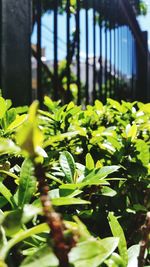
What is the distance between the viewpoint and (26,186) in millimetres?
616

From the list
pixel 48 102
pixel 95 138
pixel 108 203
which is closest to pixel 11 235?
pixel 108 203

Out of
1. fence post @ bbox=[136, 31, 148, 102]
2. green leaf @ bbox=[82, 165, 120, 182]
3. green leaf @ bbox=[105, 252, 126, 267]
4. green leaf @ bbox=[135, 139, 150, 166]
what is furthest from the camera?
fence post @ bbox=[136, 31, 148, 102]

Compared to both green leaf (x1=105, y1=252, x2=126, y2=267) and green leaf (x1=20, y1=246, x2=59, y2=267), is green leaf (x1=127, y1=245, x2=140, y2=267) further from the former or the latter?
green leaf (x1=20, y1=246, x2=59, y2=267)

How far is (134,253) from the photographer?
65cm

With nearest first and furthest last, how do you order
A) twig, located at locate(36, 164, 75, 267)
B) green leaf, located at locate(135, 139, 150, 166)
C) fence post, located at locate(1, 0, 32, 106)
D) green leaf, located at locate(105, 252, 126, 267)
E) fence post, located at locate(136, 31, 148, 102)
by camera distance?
twig, located at locate(36, 164, 75, 267), green leaf, located at locate(105, 252, 126, 267), green leaf, located at locate(135, 139, 150, 166), fence post, located at locate(1, 0, 32, 106), fence post, located at locate(136, 31, 148, 102)

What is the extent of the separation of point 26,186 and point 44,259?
0.20 meters

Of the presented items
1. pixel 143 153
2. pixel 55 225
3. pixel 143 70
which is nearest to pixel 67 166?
pixel 143 153

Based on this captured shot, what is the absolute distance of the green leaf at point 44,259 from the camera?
0.42 meters

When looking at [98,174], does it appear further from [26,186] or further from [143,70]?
[143,70]

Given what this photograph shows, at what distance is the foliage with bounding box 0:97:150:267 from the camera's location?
1.29 ft

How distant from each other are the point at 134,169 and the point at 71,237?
713 mm

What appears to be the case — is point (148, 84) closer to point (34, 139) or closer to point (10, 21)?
point (10, 21)

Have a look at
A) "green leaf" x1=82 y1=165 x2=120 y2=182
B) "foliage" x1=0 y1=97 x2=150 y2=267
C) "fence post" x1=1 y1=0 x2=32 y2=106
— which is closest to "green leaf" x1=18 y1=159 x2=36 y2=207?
"foliage" x1=0 y1=97 x2=150 y2=267

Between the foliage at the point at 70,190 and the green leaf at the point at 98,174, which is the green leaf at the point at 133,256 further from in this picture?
the green leaf at the point at 98,174
